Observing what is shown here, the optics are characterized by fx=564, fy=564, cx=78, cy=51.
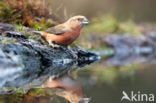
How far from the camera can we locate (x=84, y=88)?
7488mm

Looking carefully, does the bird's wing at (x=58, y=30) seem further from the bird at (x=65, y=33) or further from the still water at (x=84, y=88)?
the still water at (x=84, y=88)

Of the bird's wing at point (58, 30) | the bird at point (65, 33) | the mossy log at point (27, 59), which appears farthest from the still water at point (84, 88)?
the bird's wing at point (58, 30)

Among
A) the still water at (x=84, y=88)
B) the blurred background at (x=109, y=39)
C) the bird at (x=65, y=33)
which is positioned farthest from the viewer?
the bird at (x=65, y=33)

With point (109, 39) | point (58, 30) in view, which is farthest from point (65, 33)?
point (109, 39)

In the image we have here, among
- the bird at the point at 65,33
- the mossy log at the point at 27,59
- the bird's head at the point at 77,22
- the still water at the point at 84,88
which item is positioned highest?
the bird's head at the point at 77,22

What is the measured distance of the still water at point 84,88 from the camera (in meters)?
6.10

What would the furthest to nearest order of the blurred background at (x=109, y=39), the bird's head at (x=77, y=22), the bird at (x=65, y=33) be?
1. the bird's head at (x=77, y=22)
2. the bird at (x=65, y=33)
3. the blurred background at (x=109, y=39)

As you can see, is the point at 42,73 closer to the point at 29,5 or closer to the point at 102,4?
the point at 29,5

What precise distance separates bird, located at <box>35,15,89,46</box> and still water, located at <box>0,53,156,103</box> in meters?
0.52

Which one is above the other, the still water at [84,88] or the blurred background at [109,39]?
the blurred background at [109,39]

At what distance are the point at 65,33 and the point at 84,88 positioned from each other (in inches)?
92.0

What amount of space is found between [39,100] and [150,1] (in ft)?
73.7

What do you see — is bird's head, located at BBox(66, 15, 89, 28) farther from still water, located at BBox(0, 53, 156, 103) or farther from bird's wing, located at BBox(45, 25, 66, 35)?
still water, located at BBox(0, 53, 156, 103)

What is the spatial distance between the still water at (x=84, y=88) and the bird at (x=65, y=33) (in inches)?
20.6
